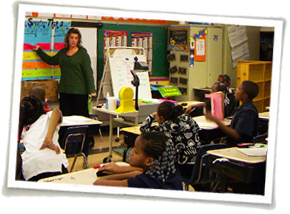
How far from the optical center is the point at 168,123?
3541mm

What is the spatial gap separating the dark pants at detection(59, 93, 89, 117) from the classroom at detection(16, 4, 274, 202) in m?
0.02

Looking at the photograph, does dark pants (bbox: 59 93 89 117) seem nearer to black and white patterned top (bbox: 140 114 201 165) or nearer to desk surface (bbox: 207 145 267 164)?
black and white patterned top (bbox: 140 114 201 165)

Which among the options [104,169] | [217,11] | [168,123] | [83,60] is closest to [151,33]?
[83,60]

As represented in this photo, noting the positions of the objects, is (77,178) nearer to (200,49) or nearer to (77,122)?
(77,122)

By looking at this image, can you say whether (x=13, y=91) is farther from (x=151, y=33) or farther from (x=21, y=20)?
(x=151, y=33)

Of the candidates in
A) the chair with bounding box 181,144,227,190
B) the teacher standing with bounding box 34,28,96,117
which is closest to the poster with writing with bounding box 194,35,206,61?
the teacher standing with bounding box 34,28,96,117

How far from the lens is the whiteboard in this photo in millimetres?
6617

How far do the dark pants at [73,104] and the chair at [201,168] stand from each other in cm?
290

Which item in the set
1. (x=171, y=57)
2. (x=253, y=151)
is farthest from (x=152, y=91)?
(x=253, y=151)

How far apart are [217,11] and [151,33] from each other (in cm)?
577

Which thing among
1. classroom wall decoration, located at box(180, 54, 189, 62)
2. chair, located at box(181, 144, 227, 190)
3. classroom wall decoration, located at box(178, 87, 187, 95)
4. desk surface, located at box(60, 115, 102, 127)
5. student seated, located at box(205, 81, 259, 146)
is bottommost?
chair, located at box(181, 144, 227, 190)

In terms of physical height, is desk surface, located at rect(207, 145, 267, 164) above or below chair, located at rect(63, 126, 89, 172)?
above

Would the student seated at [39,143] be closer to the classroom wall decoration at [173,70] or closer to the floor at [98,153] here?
the floor at [98,153]

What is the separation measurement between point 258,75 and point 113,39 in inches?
123
